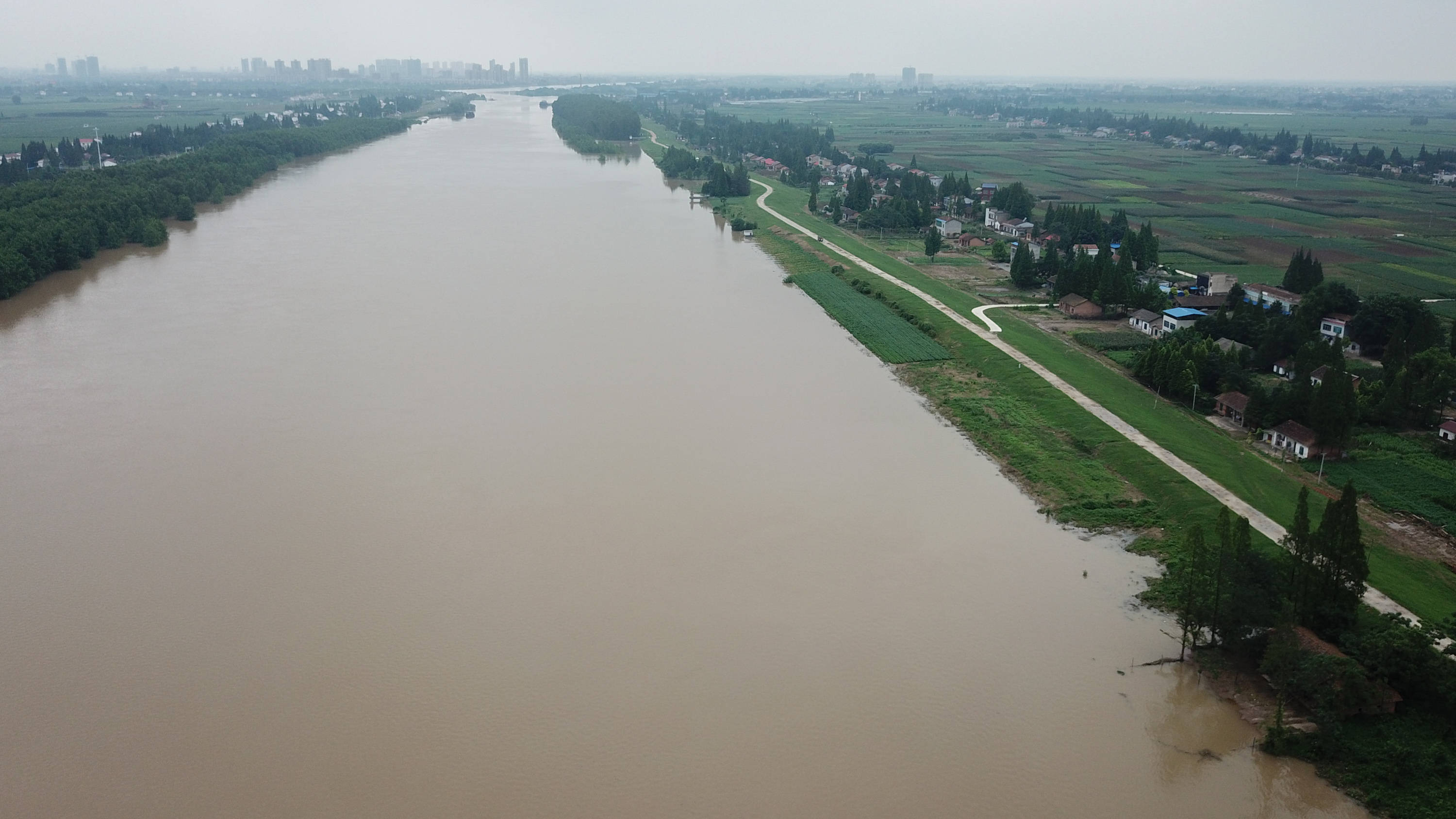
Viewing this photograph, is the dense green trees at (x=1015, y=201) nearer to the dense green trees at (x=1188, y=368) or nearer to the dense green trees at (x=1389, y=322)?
the dense green trees at (x=1389, y=322)

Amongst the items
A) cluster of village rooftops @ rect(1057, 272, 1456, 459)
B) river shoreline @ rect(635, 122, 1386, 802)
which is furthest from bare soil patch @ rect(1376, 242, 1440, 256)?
river shoreline @ rect(635, 122, 1386, 802)

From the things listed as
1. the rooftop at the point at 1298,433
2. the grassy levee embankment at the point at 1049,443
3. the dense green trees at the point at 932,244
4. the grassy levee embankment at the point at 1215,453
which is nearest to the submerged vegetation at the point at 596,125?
the dense green trees at the point at 932,244

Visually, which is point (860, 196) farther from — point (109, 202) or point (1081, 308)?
point (109, 202)

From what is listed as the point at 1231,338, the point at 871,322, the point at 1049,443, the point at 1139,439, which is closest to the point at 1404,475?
the point at 1139,439

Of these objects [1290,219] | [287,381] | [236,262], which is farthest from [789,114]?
[287,381]

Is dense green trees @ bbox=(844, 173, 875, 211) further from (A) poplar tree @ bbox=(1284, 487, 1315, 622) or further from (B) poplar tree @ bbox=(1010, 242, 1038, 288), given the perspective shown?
(A) poplar tree @ bbox=(1284, 487, 1315, 622)
